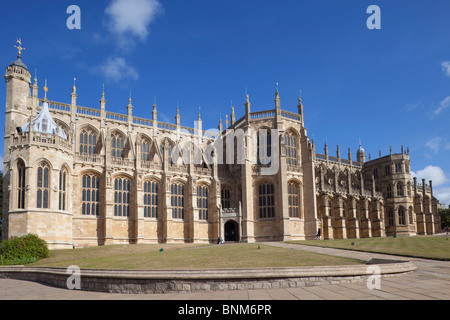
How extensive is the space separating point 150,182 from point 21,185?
577 inches

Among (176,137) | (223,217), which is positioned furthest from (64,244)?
(176,137)

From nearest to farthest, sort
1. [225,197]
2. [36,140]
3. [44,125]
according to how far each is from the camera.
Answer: [36,140]
[44,125]
[225,197]

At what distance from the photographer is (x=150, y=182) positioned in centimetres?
4559

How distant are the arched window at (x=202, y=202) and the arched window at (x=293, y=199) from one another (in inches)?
410

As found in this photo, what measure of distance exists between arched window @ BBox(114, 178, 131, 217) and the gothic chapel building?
11 cm

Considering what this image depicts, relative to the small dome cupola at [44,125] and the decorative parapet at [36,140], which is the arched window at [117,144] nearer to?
the small dome cupola at [44,125]

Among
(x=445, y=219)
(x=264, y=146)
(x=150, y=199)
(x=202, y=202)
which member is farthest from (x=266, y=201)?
(x=445, y=219)

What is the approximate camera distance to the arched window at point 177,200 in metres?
46.9

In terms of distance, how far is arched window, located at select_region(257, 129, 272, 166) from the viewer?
4850 cm

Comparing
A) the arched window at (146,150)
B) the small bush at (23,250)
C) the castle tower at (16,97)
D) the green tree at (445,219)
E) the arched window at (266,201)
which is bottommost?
the green tree at (445,219)

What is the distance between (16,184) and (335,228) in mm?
41327

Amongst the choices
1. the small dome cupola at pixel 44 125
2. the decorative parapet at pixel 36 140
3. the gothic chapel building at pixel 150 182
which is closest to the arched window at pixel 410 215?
the gothic chapel building at pixel 150 182

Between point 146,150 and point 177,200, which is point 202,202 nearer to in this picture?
point 177,200

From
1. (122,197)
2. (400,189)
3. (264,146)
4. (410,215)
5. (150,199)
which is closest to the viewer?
(122,197)
